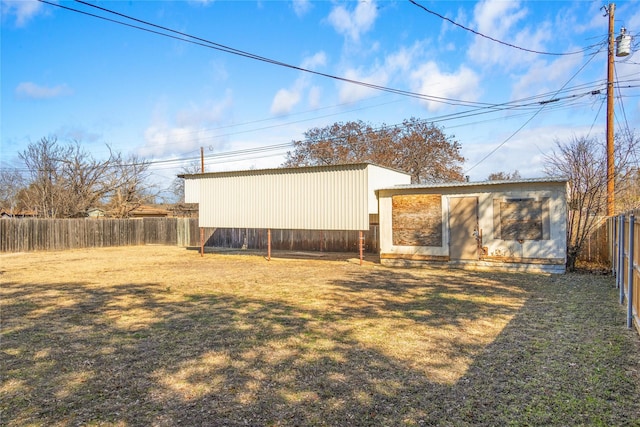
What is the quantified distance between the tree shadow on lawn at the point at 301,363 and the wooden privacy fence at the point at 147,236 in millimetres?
10892

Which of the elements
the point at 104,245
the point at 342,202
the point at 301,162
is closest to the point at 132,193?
the point at 104,245

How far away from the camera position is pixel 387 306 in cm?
687

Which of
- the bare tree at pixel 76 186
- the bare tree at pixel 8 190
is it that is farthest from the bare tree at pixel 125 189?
the bare tree at pixel 8 190

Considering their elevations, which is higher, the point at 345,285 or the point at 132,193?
the point at 132,193

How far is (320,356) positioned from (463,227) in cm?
810

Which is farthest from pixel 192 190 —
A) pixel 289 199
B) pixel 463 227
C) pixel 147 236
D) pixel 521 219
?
pixel 521 219

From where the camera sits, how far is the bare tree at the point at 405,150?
2655cm

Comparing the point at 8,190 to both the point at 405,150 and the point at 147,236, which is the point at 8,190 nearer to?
the point at 147,236

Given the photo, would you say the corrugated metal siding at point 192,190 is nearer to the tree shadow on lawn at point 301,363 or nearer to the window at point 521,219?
the tree shadow on lawn at point 301,363

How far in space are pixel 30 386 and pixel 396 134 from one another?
84.5 feet

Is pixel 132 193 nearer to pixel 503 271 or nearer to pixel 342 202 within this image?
pixel 342 202

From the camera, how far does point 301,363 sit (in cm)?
416

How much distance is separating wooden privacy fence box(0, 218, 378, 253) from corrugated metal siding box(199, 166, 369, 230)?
4.14 metres

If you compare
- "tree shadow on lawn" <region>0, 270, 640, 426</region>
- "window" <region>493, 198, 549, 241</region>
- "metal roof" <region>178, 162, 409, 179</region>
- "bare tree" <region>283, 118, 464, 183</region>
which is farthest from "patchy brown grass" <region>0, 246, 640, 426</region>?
"bare tree" <region>283, 118, 464, 183</region>
